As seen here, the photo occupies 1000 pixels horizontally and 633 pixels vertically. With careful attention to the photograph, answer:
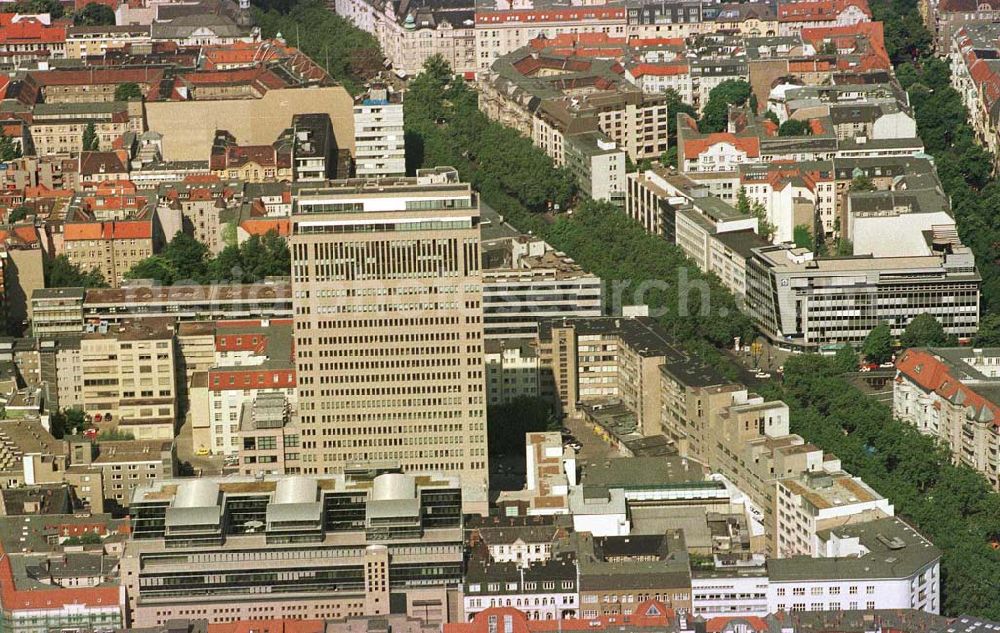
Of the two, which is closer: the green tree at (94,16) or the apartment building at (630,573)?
the apartment building at (630,573)

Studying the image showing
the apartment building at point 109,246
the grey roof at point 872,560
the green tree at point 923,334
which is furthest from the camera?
the apartment building at point 109,246

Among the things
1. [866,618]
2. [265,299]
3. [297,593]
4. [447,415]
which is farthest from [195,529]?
[265,299]

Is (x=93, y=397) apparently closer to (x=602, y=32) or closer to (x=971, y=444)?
(x=971, y=444)

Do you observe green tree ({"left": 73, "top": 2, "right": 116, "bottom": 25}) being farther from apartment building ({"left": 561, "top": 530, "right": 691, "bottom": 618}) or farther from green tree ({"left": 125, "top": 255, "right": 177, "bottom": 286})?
apartment building ({"left": 561, "top": 530, "right": 691, "bottom": 618})

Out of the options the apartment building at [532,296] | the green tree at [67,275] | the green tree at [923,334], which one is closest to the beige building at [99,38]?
the green tree at [67,275]

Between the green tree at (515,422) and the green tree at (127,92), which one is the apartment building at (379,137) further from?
the green tree at (515,422)

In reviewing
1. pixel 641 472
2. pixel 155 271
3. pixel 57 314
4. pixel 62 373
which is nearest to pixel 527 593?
pixel 641 472
